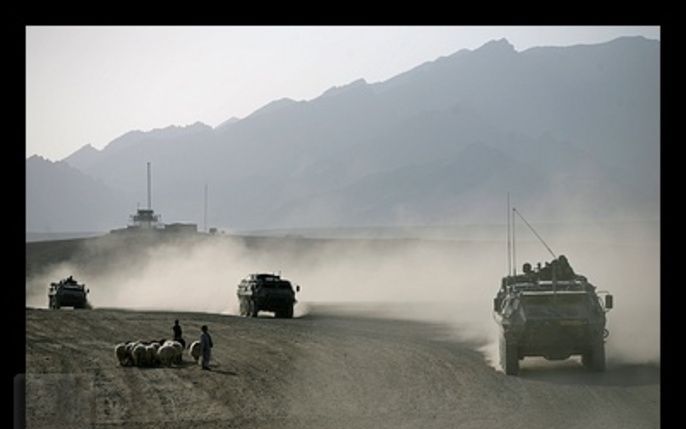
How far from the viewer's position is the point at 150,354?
33.8 m

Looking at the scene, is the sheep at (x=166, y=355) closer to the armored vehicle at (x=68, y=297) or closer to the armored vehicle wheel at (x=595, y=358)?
the armored vehicle wheel at (x=595, y=358)

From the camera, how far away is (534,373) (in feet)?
96.4

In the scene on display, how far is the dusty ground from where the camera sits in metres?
24.3

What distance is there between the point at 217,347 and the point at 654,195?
15625 cm

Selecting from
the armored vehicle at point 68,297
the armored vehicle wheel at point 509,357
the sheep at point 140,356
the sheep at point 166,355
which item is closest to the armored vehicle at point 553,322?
the armored vehicle wheel at point 509,357

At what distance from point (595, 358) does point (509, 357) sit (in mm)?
1999

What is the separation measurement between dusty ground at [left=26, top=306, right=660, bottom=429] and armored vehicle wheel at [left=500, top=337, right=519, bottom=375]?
0.29m

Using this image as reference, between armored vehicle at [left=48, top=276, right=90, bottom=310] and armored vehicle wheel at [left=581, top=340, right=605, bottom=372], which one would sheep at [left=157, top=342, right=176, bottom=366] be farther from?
armored vehicle at [left=48, top=276, right=90, bottom=310]

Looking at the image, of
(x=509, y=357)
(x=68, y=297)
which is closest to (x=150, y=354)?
(x=509, y=357)

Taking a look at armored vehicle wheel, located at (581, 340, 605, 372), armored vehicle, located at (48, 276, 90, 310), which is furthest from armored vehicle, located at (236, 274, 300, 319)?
armored vehicle wheel, located at (581, 340, 605, 372)

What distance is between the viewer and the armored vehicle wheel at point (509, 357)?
2797 cm

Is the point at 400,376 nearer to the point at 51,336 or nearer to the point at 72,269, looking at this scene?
the point at 51,336

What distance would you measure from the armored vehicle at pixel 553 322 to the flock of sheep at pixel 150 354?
989cm
